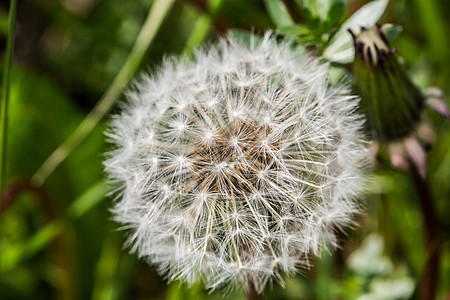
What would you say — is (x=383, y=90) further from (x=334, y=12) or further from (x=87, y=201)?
(x=87, y=201)

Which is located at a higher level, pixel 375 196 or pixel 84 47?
pixel 84 47

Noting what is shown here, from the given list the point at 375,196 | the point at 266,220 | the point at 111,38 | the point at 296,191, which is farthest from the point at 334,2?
the point at 111,38

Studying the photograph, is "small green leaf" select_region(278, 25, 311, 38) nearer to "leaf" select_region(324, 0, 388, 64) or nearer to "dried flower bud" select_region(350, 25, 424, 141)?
"leaf" select_region(324, 0, 388, 64)

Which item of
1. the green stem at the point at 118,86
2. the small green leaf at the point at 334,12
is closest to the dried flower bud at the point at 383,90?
the small green leaf at the point at 334,12

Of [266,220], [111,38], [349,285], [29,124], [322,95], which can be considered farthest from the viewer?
[111,38]

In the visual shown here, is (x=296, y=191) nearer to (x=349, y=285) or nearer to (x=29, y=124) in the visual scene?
(x=349, y=285)

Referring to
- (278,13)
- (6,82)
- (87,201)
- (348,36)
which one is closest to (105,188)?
(87,201)
